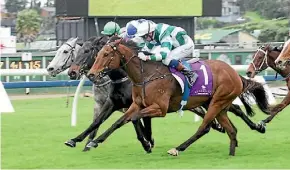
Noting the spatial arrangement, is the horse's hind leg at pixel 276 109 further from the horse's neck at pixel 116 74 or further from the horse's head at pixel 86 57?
the horse's head at pixel 86 57

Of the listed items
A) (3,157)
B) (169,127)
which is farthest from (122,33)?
(169,127)

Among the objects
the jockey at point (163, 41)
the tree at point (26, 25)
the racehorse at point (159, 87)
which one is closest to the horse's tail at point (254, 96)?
the racehorse at point (159, 87)

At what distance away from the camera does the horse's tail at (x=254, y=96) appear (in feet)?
31.2

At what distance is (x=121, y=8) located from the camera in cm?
2230

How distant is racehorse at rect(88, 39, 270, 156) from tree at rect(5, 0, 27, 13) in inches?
2306

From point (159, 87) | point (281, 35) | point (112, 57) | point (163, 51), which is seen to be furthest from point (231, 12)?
point (112, 57)

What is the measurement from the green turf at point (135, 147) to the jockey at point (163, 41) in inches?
35.9

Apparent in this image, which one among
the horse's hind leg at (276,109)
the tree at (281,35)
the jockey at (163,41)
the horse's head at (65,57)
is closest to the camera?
the jockey at (163,41)

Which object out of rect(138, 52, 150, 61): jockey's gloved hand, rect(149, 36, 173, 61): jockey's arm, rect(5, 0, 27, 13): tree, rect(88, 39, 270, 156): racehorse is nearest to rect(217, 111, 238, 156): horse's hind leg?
rect(88, 39, 270, 156): racehorse

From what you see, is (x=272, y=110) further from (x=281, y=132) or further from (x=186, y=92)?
(x=186, y=92)

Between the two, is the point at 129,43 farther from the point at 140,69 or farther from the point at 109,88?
the point at 109,88

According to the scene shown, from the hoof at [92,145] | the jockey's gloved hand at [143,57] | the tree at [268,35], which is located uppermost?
the jockey's gloved hand at [143,57]

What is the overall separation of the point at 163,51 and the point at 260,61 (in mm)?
4038

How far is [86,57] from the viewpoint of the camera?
29.0ft
